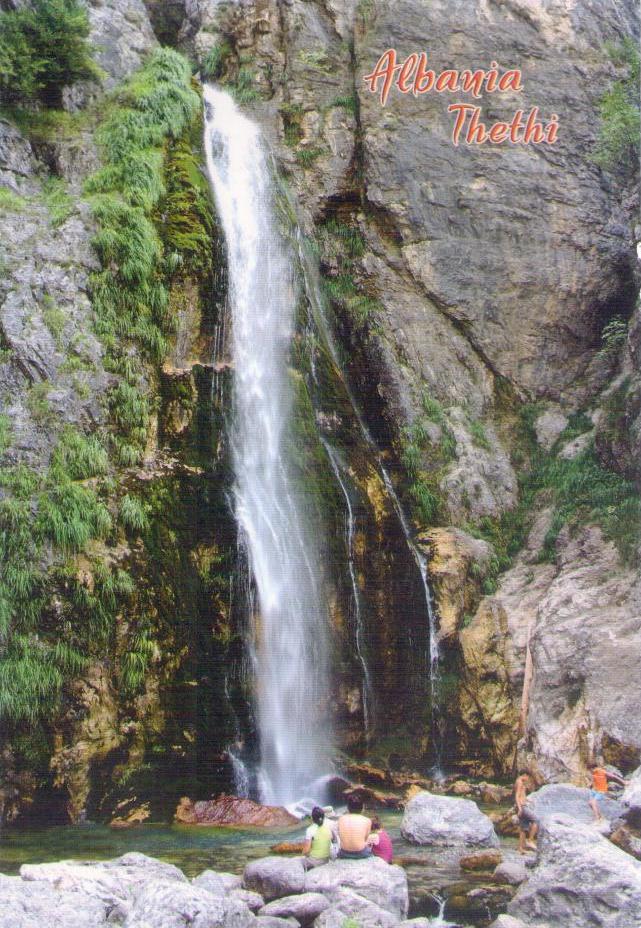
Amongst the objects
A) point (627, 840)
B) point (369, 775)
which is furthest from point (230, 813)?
point (627, 840)

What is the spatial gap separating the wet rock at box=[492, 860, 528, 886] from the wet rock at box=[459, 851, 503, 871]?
0.51ft

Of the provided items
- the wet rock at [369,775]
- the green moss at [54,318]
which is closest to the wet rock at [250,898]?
the wet rock at [369,775]

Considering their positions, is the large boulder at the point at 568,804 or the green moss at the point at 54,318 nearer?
the large boulder at the point at 568,804

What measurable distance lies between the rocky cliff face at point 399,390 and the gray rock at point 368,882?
2.52 meters

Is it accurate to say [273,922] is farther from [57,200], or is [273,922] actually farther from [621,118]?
[621,118]

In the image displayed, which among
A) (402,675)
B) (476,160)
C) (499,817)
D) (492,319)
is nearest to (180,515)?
(402,675)

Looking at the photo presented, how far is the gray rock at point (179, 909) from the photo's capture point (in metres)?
4.33

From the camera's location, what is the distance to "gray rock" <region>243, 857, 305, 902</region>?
17.0ft

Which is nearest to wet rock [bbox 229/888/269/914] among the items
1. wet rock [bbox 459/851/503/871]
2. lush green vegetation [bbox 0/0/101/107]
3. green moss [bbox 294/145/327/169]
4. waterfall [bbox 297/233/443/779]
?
wet rock [bbox 459/851/503/871]

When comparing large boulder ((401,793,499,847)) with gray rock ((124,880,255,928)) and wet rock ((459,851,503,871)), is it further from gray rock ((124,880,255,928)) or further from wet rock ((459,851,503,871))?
gray rock ((124,880,255,928))

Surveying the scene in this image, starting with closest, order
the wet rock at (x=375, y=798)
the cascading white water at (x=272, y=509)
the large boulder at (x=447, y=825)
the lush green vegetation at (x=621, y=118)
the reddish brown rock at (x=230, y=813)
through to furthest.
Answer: the large boulder at (x=447, y=825)
the reddish brown rock at (x=230, y=813)
the wet rock at (x=375, y=798)
the cascading white water at (x=272, y=509)
the lush green vegetation at (x=621, y=118)

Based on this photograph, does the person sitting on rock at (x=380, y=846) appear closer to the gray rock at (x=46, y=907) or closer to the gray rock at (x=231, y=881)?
the gray rock at (x=231, y=881)

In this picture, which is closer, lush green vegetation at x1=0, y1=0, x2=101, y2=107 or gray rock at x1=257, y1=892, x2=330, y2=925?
gray rock at x1=257, y1=892, x2=330, y2=925

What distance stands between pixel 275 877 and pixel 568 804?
107 inches
